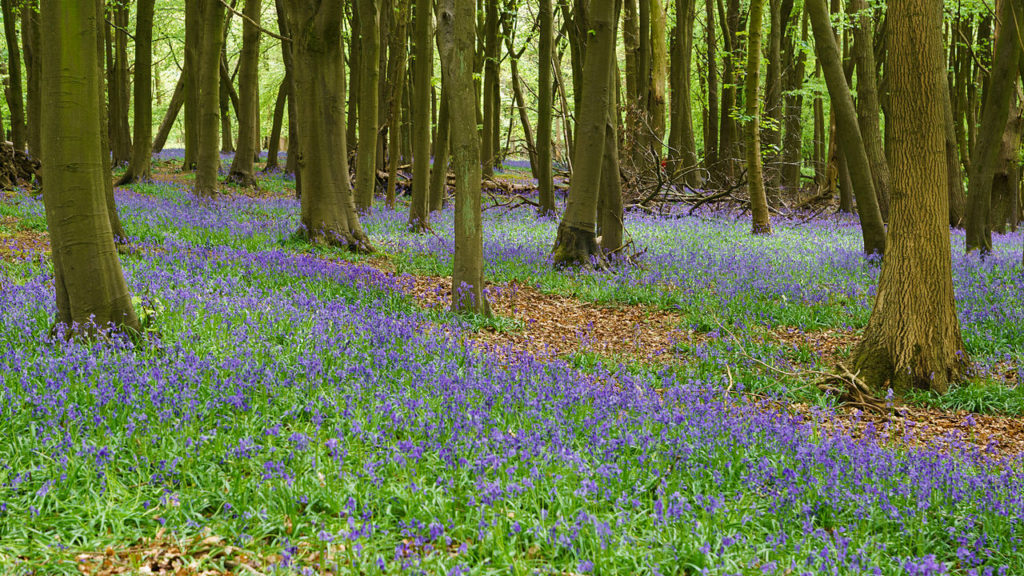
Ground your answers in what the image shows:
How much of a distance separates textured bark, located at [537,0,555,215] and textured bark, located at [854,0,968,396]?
9156 mm

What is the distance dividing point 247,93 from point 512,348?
53.0ft

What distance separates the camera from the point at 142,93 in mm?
18609

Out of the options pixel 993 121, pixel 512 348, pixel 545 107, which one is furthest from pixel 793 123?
pixel 512 348

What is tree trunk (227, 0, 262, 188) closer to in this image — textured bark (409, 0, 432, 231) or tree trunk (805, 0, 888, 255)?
textured bark (409, 0, 432, 231)

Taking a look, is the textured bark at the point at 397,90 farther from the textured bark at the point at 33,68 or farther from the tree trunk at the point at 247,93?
the textured bark at the point at 33,68

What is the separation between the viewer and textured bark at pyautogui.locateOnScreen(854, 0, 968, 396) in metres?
6.70

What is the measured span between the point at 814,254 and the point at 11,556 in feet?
43.9

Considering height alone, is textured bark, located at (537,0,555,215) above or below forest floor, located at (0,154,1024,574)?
above

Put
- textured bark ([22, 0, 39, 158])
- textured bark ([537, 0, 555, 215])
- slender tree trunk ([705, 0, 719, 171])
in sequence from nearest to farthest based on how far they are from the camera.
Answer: textured bark ([537, 0, 555, 215])
textured bark ([22, 0, 39, 158])
slender tree trunk ([705, 0, 719, 171])

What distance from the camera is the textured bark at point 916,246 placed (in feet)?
22.0

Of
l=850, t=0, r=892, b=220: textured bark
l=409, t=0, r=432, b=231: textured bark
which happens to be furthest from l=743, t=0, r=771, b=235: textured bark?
l=409, t=0, r=432, b=231: textured bark

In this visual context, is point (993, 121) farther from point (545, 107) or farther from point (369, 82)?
point (369, 82)

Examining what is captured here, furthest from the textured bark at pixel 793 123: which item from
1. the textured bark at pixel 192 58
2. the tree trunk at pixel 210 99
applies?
the textured bark at pixel 192 58

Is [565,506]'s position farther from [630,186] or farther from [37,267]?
[630,186]
